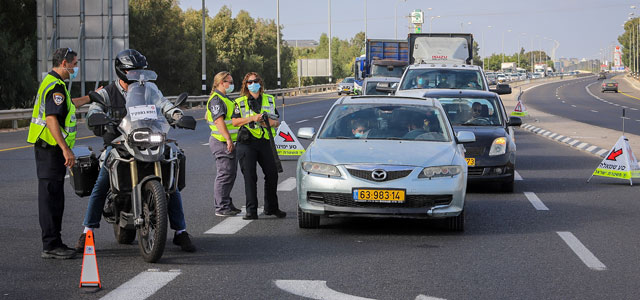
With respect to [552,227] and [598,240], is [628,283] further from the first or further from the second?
[552,227]

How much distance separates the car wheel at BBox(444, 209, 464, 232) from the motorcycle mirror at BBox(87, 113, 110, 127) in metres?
3.69

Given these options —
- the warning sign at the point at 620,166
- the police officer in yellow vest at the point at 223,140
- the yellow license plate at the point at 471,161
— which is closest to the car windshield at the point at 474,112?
the yellow license plate at the point at 471,161

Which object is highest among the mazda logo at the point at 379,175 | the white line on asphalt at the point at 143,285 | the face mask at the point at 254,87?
the face mask at the point at 254,87

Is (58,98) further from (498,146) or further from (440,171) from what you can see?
(498,146)

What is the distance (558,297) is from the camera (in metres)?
6.71

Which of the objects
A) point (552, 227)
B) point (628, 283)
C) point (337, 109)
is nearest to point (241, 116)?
point (337, 109)

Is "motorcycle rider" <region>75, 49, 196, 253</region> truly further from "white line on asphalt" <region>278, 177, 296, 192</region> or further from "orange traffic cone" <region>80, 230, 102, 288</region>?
"white line on asphalt" <region>278, 177, 296, 192</region>

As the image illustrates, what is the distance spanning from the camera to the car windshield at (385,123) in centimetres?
1073

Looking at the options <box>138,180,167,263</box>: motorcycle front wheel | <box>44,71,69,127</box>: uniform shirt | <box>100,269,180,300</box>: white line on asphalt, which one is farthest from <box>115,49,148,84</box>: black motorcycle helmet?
<box>100,269,180,300</box>: white line on asphalt

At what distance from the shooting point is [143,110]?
801 centimetres

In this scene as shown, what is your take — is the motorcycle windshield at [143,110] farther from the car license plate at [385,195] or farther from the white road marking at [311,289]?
the car license plate at [385,195]

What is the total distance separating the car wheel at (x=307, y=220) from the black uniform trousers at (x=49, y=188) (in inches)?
106

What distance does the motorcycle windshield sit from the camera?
26.0 ft

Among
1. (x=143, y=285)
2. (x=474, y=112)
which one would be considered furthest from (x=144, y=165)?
(x=474, y=112)
